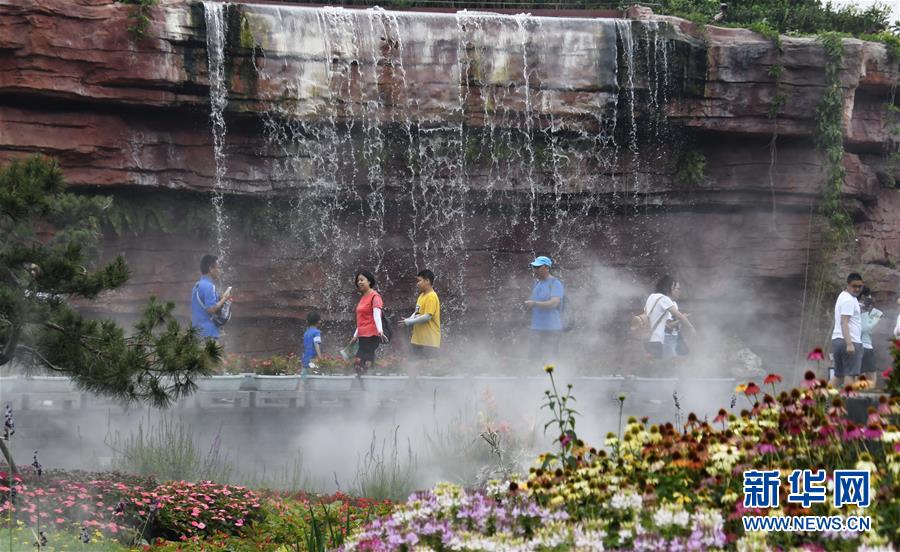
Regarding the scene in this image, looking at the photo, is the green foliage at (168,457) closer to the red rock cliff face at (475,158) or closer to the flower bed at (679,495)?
the flower bed at (679,495)

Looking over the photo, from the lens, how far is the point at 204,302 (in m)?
12.1

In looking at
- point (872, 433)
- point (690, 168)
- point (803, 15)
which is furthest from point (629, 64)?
point (872, 433)

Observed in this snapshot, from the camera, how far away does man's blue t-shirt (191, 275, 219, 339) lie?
12117 mm

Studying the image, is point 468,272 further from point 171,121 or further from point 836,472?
point 836,472

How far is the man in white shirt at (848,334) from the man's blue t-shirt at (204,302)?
7094 mm

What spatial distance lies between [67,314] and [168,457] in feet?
6.87

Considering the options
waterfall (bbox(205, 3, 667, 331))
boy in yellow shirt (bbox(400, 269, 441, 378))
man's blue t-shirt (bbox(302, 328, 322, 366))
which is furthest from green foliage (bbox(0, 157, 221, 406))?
waterfall (bbox(205, 3, 667, 331))

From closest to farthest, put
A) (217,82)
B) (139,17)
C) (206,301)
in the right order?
(206,301) < (139,17) < (217,82)

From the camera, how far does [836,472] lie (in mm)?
4434

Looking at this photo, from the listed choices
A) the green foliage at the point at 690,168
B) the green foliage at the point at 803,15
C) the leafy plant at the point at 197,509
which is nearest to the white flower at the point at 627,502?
the leafy plant at the point at 197,509

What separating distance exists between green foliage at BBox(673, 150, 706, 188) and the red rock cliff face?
53mm

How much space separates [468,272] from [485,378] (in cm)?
705

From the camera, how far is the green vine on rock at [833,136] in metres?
17.6

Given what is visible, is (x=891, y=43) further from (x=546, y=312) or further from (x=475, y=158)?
(x=546, y=312)
